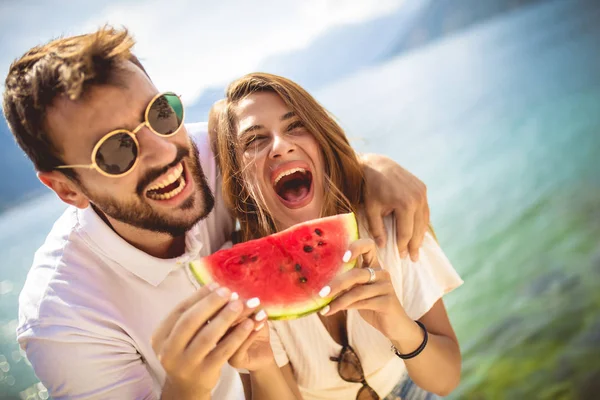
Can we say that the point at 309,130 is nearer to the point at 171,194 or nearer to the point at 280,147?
the point at 280,147

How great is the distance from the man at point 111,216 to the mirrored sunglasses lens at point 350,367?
34cm

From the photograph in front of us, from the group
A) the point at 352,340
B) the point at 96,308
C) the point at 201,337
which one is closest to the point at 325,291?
the point at 201,337

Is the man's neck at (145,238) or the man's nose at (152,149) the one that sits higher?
the man's nose at (152,149)

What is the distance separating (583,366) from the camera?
374 cm

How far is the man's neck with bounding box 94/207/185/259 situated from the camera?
2116mm

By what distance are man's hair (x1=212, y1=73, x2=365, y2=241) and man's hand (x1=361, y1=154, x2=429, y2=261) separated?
141 mm

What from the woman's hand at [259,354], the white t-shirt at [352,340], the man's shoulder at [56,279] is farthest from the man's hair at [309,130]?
the man's shoulder at [56,279]

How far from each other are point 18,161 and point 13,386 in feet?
7.06

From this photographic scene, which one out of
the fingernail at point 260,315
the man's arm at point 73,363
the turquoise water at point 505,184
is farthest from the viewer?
the turquoise water at point 505,184

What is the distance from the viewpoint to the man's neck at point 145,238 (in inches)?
83.3

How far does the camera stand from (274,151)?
83.9 inches

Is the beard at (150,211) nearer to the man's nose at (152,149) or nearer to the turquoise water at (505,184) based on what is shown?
the man's nose at (152,149)

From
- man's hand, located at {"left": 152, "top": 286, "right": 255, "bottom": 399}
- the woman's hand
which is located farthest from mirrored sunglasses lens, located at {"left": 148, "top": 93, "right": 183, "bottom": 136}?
the woman's hand

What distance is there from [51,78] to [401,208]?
1500 millimetres
